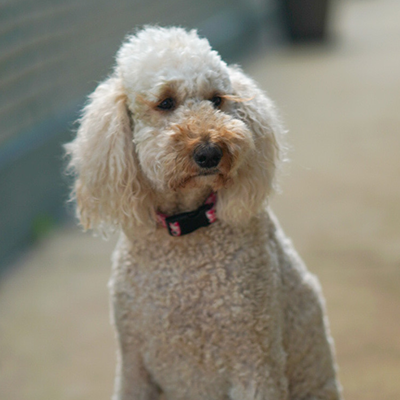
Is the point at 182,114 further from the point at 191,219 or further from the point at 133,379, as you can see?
the point at 133,379

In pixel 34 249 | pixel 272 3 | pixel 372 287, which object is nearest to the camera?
pixel 372 287

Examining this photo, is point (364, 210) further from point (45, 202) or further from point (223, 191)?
point (223, 191)

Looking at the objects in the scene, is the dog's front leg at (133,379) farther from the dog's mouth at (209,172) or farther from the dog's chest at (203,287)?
the dog's mouth at (209,172)

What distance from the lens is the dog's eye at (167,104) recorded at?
1.61m

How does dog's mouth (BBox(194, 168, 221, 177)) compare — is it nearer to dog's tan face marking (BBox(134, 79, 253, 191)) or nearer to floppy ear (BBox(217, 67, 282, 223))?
A: dog's tan face marking (BBox(134, 79, 253, 191))

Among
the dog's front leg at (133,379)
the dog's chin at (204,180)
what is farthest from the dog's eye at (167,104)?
the dog's front leg at (133,379)

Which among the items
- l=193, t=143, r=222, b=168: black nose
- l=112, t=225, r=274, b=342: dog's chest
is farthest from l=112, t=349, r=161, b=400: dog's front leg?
l=193, t=143, r=222, b=168: black nose

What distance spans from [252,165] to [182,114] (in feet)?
0.78

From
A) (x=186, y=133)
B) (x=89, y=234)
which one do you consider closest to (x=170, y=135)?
(x=186, y=133)

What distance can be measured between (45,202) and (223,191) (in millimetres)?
2467

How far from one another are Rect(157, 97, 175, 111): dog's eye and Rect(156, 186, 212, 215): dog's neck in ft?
0.74

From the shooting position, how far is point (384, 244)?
3457 millimetres

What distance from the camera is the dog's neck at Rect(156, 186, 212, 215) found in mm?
1691

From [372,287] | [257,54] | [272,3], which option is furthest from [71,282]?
[272,3]
